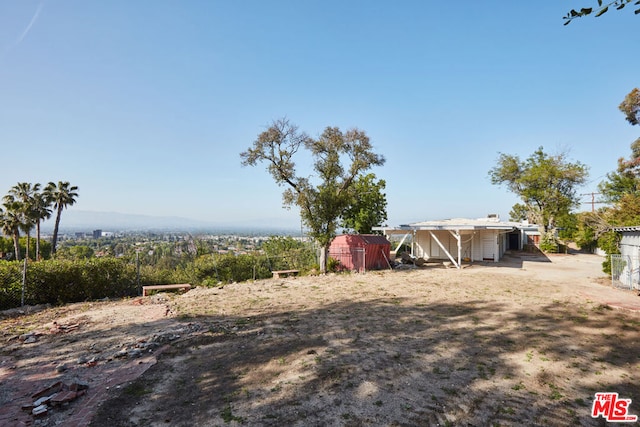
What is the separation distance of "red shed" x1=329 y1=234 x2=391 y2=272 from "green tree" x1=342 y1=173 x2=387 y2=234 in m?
7.34

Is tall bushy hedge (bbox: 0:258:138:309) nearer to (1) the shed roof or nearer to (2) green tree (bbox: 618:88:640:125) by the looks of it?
(1) the shed roof

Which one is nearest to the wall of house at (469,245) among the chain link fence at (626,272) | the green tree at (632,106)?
the chain link fence at (626,272)

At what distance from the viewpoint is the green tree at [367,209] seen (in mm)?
27938

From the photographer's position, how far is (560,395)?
187 inches

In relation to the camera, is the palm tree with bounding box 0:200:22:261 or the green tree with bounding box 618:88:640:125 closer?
the green tree with bounding box 618:88:640:125

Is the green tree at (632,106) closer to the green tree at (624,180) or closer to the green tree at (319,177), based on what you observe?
the green tree at (624,180)

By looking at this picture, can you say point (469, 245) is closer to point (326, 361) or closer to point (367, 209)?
point (367, 209)

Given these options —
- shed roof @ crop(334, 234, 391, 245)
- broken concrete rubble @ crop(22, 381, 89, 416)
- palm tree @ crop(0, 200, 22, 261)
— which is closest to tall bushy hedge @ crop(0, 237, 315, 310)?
shed roof @ crop(334, 234, 391, 245)

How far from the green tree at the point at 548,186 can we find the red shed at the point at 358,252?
23.7 m

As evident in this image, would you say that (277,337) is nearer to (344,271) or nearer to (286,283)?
(286,283)

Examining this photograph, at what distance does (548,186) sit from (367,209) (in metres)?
21.8

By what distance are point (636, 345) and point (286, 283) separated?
1140 centimetres

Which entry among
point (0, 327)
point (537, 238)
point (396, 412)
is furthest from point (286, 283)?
point (537, 238)

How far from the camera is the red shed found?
1911 cm
